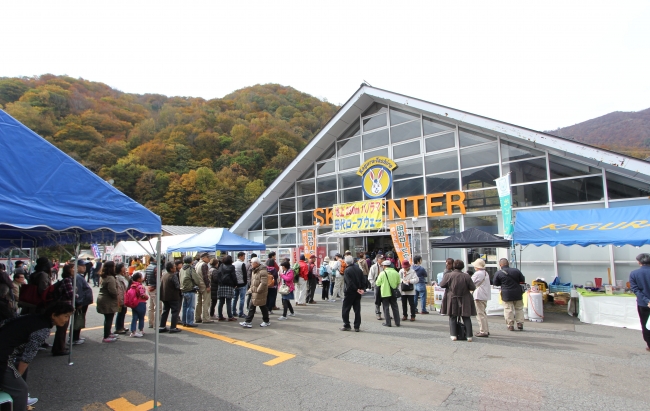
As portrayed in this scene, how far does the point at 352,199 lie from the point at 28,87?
238 feet

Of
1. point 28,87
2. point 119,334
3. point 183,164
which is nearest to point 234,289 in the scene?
point 119,334

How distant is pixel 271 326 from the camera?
26.5ft

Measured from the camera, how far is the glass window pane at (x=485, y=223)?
1237 cm

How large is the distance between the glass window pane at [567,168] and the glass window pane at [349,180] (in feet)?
24.9

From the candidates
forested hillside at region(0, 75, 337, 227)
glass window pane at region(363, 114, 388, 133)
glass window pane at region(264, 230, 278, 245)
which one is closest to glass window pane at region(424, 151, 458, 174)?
glass window pane at region(363, 114, 388, 133)

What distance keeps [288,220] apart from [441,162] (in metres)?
8.53

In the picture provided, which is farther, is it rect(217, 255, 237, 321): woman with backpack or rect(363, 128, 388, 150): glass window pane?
rect(363, 128, 388, 150): glass window pane

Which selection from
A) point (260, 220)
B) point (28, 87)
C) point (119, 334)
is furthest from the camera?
point (28, 87)

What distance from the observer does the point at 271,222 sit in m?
19.3

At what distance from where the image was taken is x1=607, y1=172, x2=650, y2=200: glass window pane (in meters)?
10.1

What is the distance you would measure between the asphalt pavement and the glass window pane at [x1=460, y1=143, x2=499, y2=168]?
688cm

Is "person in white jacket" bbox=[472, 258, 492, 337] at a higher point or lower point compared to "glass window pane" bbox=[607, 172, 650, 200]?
lower

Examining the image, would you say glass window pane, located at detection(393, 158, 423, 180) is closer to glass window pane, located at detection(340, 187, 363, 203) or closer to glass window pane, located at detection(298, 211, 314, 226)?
glass window pane, located at detection(340, 187, 363, 203)

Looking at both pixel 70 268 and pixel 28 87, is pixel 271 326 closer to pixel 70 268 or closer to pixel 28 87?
pixel 70 268
